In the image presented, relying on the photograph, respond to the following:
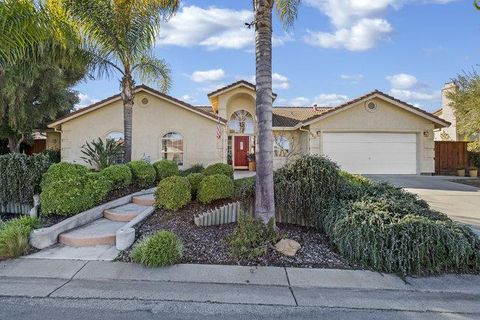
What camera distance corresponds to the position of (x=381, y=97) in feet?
59.3

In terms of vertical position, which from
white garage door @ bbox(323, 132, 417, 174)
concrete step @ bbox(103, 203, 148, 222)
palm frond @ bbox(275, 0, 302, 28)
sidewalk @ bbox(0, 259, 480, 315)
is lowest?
sidewalk @ bbox(0, 259, 480, 315)

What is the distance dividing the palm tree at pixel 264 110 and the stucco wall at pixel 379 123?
42.0ft

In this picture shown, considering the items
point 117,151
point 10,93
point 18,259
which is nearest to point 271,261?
point 18,259

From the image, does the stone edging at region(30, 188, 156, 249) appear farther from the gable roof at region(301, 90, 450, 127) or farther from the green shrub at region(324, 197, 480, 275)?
the gable roof at region(301, 90, 450, 127)

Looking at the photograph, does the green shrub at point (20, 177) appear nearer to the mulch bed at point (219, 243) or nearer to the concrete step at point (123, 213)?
the concrete step at point (123, 213)

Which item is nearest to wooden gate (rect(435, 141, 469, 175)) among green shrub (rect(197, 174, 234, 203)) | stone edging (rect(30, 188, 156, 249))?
green shrub (rect(197, 174, 234, 203))

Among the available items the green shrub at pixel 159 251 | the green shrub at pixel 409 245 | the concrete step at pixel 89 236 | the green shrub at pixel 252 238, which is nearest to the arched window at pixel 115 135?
the concrete step at pixel 89 236

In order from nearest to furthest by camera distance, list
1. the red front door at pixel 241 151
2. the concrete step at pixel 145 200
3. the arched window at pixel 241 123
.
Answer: the concrete step at pixel 145 200, the arched window at pixel 241 123, the red front door at pixel 241 151

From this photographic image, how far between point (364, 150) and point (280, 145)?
16.3 feet

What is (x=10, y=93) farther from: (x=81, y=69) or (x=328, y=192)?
(x=328, y=192)

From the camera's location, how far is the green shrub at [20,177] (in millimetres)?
8203

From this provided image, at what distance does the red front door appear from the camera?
837 inches

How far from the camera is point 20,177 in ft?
27.0

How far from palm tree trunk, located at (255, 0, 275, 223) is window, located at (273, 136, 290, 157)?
1478cm
